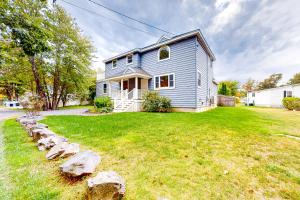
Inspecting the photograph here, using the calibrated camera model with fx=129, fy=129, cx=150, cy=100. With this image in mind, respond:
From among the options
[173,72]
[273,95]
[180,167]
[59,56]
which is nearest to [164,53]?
[173,72]

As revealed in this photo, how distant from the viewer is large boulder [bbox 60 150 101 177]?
194 centimetres

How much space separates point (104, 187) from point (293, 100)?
68.9 feet

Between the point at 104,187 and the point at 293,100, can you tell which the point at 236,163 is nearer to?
the point at 104,187

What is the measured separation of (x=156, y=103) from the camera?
10.1 m

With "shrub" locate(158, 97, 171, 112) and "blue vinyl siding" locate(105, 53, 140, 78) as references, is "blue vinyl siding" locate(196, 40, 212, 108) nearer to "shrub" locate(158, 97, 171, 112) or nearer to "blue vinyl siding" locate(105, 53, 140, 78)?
"shrub" locate(158, 97, 171, 112)

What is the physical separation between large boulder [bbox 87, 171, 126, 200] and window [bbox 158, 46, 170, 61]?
10516 millimetres

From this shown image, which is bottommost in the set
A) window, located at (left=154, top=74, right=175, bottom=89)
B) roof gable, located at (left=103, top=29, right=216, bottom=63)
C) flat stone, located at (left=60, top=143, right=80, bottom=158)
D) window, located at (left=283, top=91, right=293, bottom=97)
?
flat stone, located at (left=60, top=143, right=80, bottom=158)

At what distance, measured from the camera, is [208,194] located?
65.2 inches

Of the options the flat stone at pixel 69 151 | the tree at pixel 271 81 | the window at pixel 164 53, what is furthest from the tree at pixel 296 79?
the flat stone at pixel 69 151

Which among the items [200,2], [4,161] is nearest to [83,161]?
[4,161]

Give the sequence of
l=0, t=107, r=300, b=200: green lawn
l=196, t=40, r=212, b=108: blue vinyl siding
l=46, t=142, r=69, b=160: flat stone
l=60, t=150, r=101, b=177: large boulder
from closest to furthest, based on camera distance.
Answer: l=0, t=107, r=300, b=200: green lawn
l=60, t=150, r=101, b=177: large boulder
l=46, t=142, r=69, b=160: flat stone
l=196, t=40, r=212, b=108: blue vinyl siding

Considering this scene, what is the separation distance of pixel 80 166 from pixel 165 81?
9.63 metres

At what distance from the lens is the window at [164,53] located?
10.9 meters

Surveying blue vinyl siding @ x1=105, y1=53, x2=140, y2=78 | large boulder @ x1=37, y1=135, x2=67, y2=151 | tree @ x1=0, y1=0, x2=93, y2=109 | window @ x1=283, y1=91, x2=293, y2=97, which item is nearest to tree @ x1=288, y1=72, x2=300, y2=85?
window @ x1=283, y1=91, x2=293, y2=97
